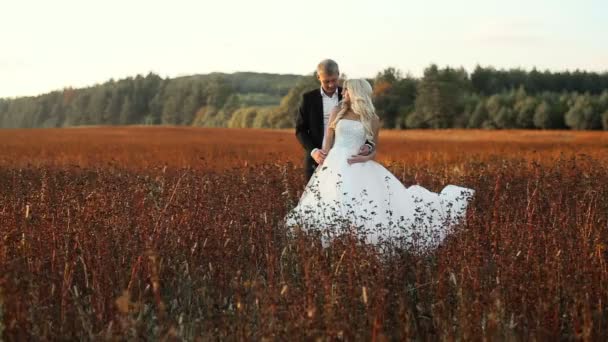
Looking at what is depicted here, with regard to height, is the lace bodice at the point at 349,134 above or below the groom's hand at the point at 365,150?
above

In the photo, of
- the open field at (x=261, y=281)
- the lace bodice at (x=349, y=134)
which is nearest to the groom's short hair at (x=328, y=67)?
the lace bodice at (x=349, y=134)

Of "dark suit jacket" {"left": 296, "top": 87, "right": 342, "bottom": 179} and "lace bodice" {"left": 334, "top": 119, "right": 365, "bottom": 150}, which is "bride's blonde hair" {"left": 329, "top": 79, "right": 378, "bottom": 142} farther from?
"dark suit jacket" {"left": 296, "top": 87, "right": 342, "bottom": 179}

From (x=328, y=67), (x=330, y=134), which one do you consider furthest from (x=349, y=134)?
(x=328, y=67)

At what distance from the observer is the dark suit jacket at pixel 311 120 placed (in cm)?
834

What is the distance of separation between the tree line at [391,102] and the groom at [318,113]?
1606 inches

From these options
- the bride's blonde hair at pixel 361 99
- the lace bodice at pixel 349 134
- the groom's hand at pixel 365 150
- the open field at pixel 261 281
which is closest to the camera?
the open field at pixel 261 281

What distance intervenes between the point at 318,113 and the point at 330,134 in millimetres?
434

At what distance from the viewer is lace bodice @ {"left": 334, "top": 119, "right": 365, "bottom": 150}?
783 cm

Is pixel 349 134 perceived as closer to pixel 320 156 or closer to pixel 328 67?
pixel 320 156

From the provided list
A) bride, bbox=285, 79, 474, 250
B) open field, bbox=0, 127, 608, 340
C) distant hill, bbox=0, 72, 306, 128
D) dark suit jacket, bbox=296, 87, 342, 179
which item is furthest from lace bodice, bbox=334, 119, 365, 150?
distant hill, bbox=0, 72, 306, 128

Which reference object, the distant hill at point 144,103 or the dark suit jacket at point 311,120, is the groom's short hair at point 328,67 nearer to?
the dark suit jacket at point 311,120

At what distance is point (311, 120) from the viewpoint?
843 centimetres

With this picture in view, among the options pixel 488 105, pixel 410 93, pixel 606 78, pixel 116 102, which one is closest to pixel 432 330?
pixel 488 105

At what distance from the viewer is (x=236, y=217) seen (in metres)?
6.64
